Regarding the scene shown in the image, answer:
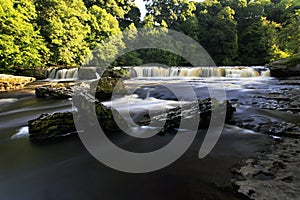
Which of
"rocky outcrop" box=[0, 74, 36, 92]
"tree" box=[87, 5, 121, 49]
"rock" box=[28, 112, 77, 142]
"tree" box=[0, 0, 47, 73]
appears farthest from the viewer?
"tree" box=[87, 5, 121, 49]

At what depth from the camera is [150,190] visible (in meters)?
1.90

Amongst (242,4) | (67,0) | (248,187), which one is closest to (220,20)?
(242,4)

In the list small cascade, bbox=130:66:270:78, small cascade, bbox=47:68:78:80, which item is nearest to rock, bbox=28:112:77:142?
small cascade, bbox=47:68:78:80

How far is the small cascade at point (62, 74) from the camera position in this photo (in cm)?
1507

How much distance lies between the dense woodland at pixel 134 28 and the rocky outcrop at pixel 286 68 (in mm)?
1115

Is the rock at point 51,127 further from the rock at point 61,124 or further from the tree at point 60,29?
the tree at point 60,29

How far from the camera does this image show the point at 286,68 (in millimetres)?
11188

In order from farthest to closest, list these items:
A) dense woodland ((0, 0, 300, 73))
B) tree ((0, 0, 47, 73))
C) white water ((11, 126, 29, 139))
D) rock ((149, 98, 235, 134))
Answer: dense woodland ((0, 0, 300, 73)) < tree ((0, 0, 47, 73)) < rock ((149, 98, 235, 134)) < white water ((11, 126, 29, 139))

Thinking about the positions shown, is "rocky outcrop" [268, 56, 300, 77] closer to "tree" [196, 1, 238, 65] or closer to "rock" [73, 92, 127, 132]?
"rock" [73, 92, 127, 132]

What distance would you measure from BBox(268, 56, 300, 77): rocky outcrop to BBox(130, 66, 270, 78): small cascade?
3.81 ft

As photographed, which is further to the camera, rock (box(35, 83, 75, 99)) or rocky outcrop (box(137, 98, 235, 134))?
rock (box(35, 83, 75, 99))

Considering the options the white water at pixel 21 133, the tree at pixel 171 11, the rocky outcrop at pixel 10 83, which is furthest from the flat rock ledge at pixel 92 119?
the tree at pixel 171 11

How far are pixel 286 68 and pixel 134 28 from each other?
20.4m

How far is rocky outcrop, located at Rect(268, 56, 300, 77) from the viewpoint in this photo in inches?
419
